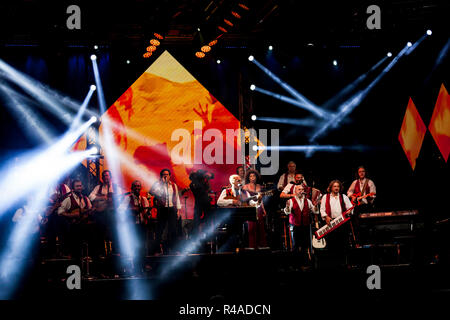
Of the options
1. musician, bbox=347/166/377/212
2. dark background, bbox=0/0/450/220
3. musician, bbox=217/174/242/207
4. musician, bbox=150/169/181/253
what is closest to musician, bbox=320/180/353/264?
musician, bbox=347/166/377/212

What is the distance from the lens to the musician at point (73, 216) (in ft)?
24.2

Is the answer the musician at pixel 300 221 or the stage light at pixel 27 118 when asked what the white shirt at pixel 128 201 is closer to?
the musician at pixel 300 221

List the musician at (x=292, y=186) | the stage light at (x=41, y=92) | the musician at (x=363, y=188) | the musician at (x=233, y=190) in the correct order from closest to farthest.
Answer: the musician at (x=233, y=190)
the musician at (x=292, y=186)
the musician at (x=363, y=188)
the stage light at (x=41, y=92)

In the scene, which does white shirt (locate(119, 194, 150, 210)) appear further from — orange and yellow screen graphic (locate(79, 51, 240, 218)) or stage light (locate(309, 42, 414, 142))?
stage light (locate(309, 42, 414, 142))

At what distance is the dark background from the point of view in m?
9.66

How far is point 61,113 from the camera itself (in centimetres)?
1044

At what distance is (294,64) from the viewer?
36.7 feet

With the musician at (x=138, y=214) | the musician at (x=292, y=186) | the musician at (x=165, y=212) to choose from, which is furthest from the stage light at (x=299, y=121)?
the musician at (x=138, y=214)

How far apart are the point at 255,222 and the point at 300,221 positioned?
0.78 metres

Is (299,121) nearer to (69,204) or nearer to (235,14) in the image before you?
(235,14)

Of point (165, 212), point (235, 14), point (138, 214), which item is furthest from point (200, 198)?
point (235, 14)
